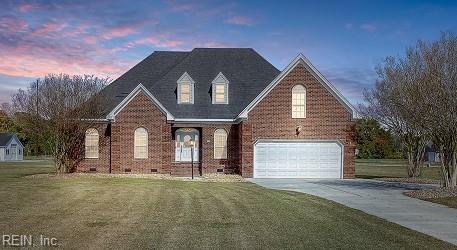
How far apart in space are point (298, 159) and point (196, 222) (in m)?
20.7

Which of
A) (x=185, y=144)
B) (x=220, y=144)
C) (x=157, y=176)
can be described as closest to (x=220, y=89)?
(x=220, y=144)

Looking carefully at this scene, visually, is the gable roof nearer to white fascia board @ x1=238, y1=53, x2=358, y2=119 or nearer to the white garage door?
white fascia board @ x1=238, y1=53, x2=358, y2=119

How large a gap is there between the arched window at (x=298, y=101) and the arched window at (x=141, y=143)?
10.1 meters

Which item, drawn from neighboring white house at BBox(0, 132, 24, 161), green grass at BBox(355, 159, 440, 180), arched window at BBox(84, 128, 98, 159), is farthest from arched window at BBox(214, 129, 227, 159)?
neighboring white house at BBox(0, 132, 24, 161)

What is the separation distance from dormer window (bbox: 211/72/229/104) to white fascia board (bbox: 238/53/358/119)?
3492 millimetres

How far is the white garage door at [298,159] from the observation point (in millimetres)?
33062

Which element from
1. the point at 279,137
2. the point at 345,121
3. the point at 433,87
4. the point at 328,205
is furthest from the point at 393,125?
the point at 328,205

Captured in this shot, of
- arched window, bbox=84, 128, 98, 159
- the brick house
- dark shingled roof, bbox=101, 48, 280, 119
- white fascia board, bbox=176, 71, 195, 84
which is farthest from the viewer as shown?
white fascia board, bbox=176, 71, 195, 84

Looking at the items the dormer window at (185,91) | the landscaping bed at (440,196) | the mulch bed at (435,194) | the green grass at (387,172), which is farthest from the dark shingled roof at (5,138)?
the mulch bed at (435,194)

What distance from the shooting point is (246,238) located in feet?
36.7

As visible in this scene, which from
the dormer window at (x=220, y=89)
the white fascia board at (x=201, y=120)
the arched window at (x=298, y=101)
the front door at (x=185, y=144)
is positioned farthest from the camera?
the dormer window at (x=220, y=89)

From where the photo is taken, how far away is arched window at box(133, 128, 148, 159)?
3369 centimetres

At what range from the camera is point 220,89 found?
36.2m

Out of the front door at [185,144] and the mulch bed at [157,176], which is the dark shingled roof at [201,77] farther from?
the mulch bed at [157,176]
